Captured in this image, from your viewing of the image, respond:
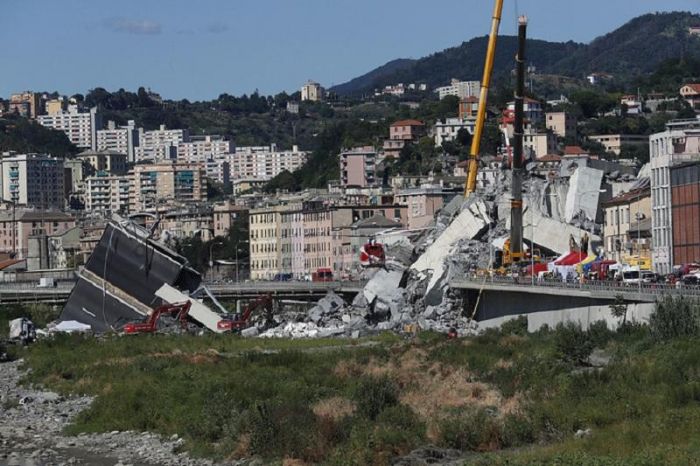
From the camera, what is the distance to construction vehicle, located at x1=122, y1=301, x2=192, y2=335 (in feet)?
294

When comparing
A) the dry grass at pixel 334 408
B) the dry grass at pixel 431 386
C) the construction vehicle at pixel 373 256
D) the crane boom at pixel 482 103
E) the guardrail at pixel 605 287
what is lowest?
the dry grass at pixel 334 408

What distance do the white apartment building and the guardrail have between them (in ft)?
21.5

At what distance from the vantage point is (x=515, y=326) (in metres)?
74.4

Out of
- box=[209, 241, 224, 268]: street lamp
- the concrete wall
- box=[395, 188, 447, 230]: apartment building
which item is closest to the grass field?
the concrete wall

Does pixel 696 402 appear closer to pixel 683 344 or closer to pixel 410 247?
pixel 683 344

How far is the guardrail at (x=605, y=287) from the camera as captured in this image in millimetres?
58031

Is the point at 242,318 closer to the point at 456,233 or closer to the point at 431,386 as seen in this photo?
the point at 456,233

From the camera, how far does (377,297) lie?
93438 mm

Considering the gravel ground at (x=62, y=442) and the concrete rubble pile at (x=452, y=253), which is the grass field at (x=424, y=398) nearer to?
the gravel ground at (x=62, y=442)

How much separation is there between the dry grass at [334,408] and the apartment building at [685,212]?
1205 inches

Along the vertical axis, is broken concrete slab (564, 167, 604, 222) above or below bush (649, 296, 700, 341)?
above

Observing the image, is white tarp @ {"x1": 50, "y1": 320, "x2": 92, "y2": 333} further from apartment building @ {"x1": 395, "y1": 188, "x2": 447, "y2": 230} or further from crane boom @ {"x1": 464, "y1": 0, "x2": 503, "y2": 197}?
apartment building @ {"x1": 395, "y1": 188, "x2": 447, "y2": 230}

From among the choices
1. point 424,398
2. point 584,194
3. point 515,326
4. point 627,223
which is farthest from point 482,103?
point 424,398

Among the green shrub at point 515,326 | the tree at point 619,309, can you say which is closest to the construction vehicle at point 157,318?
the green shrub at point 515,326
